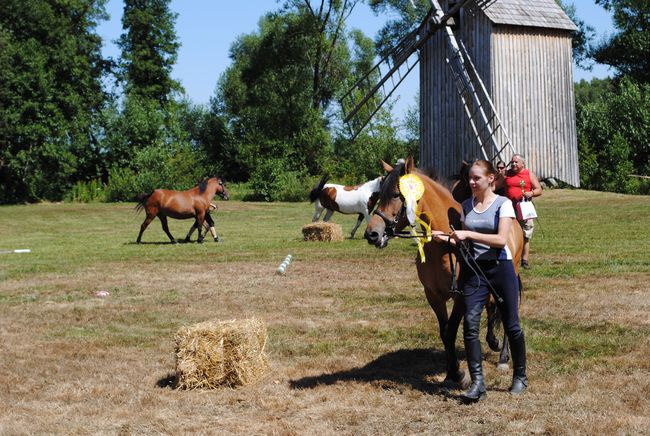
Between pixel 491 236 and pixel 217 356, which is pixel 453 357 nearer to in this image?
pixel 491 236

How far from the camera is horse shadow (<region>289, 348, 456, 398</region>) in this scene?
7262mm

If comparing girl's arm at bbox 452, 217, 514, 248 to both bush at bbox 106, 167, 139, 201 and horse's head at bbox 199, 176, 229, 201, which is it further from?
bush at bbox 106, 167, 139, 201

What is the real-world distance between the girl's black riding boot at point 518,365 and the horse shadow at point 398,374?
0.57 m

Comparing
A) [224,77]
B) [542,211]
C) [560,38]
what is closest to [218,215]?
[542,211]

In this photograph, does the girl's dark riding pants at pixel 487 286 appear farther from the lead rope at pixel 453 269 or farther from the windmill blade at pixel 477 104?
the windmill blade at pixel 477 104

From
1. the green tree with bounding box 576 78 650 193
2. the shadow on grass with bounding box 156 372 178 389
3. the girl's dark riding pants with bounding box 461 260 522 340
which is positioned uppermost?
the green tree with bounding box 576 78 650 193

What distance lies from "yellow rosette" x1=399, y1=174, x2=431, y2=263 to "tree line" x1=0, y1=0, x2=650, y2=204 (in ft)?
122

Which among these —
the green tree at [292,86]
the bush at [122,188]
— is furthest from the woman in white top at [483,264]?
the green tree at [292,86]

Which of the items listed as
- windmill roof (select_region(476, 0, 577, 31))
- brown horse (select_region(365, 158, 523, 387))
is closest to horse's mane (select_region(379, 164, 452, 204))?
brown horse (select_region(365, 158, 523, 387))

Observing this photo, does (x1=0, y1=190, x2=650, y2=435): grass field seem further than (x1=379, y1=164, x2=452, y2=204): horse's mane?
No

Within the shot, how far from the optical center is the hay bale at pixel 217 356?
7426 mm

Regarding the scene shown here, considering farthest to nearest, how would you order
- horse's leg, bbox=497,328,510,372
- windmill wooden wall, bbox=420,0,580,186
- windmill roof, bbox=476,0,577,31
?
1. windmill wooden wall, bbox=420,0,580,186
2. windmill roof, bbox=476,0,577,31
3. horse's leg, bbox=497,328,510,372

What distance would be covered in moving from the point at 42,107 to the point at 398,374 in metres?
47.5

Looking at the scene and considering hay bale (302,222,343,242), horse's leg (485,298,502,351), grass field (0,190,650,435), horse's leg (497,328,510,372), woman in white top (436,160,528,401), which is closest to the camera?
grass field (0,190,650,435)
